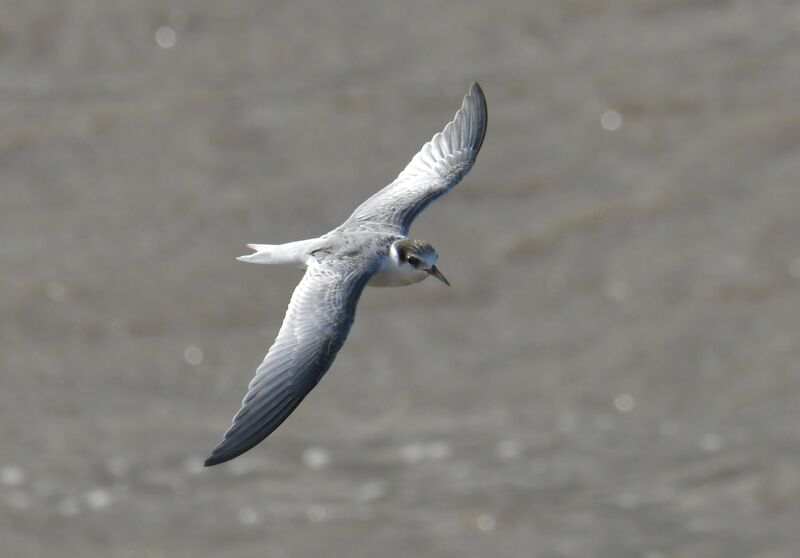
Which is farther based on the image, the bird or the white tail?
the white tail

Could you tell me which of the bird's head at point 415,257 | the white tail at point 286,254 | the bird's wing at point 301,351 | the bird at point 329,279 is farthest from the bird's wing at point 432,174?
the bird's wing at point 301,351

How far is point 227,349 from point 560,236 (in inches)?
209

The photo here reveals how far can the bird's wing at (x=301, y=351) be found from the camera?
28.6ft

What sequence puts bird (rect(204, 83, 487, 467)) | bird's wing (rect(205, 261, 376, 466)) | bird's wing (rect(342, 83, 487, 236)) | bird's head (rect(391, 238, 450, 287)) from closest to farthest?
bird's wing (rect(205, 261, 376, 466)) < bird (rect(204, 83, 487, 467)) < bird's head (rect(391, 238, 450, 287)) < bird's wing (rect(342, 83, 487, 236))

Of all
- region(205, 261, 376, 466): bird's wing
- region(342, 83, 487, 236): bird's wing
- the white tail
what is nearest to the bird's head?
region(205, 261, 376, 466): bird's wing

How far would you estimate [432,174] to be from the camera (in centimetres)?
1175

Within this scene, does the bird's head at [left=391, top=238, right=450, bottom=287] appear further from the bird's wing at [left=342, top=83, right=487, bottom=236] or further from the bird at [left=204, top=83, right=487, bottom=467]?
the bird's wing at [left=342, top=83, right=487, bottom=236]

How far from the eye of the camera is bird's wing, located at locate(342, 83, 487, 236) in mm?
11062

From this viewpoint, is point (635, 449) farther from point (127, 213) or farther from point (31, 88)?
point (31, 88)

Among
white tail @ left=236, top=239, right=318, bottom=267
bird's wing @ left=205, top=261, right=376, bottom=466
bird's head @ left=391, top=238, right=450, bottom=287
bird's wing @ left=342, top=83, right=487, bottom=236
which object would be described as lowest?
bird's wing @ left=205, top=261, right=376, bottom=466

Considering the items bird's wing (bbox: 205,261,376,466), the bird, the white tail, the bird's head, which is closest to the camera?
bird's wing (bbox: 205,261,376,466)

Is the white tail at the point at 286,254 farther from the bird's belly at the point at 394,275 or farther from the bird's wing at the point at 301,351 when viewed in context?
the bird's belly at the point at 394,275

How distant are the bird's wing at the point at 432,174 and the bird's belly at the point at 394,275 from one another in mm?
927

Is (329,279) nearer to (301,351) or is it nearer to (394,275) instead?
(394,275)
